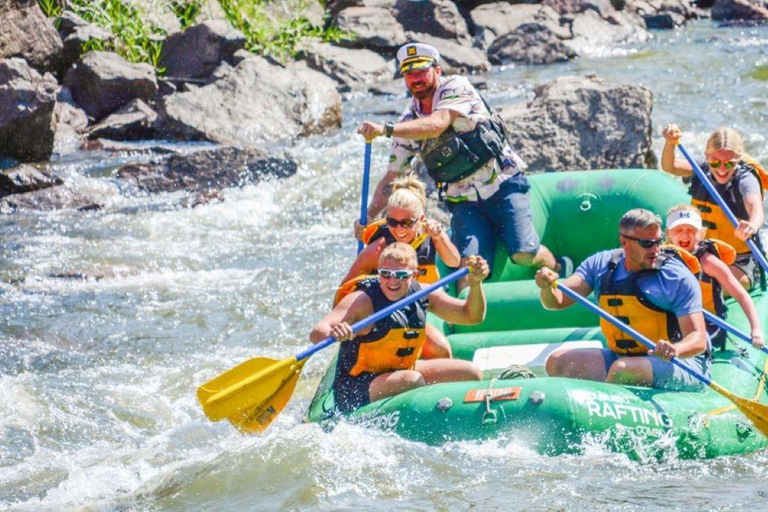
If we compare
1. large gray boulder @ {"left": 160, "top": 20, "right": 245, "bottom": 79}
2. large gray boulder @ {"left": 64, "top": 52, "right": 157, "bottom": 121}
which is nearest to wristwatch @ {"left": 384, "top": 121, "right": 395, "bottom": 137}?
large gray boulder @ {"left": 64, "top": 52, "right": 157, "bottom": 121}

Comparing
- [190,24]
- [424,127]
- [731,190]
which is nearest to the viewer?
[424,127]

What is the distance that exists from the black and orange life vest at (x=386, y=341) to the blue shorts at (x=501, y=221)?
105cm

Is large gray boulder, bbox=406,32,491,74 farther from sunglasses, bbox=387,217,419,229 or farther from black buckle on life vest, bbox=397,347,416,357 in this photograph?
black buckle on life vest, bbox=397,347,416,357

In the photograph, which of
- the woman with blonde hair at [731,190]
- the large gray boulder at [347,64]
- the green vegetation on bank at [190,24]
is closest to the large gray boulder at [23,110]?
the green vegetation on bank at [190,24]

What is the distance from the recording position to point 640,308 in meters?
5.16

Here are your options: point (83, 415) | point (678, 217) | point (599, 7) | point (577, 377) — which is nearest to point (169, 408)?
point (83, 415)

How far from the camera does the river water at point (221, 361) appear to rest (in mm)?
4910

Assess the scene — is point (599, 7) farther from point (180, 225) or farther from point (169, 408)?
point (169, 408)

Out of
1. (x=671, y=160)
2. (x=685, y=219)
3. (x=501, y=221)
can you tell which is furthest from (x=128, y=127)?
(x=685, y=219)

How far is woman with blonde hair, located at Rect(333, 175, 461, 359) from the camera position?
5609mm

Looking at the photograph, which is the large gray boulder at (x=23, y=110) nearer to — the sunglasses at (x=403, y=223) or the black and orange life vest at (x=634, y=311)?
the sunglasses at (x=403, y=223)

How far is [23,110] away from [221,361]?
15.1ft

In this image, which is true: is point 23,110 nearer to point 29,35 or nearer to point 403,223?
point 29,35

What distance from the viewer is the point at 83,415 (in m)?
6.36
